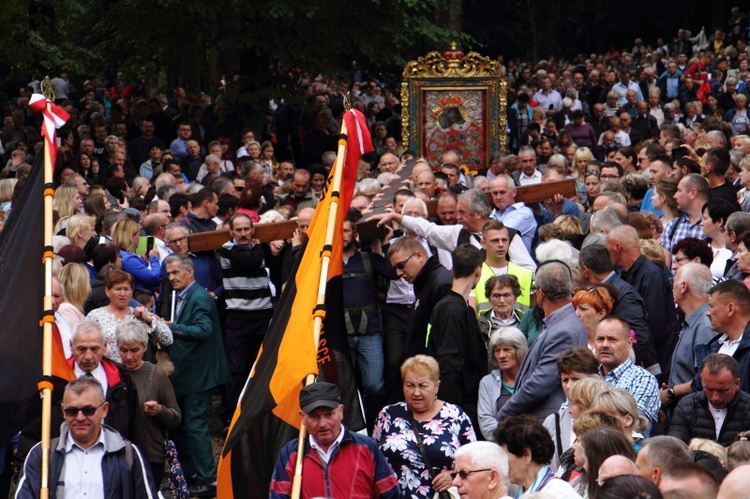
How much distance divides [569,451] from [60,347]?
3293 millimetres

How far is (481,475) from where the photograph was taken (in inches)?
249

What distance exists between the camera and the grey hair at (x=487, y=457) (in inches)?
249

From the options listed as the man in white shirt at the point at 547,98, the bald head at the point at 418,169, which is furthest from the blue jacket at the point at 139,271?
the man in white shirt at the point at 547,98

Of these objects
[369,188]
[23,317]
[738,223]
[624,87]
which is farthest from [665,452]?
[624,87]

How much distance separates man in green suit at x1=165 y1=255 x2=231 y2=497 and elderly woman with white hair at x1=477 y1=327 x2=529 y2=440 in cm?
268

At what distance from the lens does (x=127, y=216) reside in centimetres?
1170

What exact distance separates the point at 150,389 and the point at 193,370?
1.39 metres

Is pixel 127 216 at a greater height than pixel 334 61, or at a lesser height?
lesser

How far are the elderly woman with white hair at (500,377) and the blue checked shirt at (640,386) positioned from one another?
91 centimetres

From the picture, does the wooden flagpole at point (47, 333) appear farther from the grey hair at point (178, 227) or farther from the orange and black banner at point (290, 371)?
the grey hair at point (178, 227)

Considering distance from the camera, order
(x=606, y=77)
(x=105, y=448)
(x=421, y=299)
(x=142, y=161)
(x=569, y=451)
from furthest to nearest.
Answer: (x=606, y=77) < (x=142, y=161) < (x=421, y=299) < (x=105, y=448) < (x=569, y=451)

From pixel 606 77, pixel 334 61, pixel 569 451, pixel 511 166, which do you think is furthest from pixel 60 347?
pixel 606 77

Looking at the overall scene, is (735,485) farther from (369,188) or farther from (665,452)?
(369,188)

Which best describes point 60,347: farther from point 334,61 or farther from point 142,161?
point 334,61
